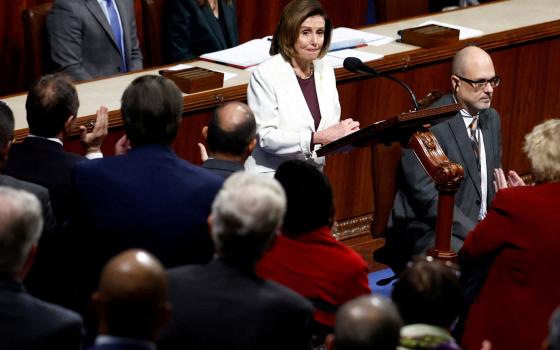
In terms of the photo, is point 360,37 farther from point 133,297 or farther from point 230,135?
point 133,297

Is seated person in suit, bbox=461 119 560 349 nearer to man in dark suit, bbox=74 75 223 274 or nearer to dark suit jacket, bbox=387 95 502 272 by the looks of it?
dark suit jacket, bbox=387 95 502 272

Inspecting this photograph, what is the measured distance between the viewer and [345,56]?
5516 millimetres

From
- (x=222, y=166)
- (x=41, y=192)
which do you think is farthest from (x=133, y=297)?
(x=222, y=166)

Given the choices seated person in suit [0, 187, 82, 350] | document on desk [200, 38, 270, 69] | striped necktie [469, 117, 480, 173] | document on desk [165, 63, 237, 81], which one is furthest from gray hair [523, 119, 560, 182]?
document on desk [200, 38, 270, 69]

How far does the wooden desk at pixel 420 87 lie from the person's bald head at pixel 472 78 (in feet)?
2.50

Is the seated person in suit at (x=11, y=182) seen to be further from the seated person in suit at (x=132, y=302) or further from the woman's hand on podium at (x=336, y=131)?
the woman's hand on podium at (x=336, y=131)

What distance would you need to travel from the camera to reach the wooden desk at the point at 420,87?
5.06 metres

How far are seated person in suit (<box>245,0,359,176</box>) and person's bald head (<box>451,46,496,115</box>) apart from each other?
0.50m

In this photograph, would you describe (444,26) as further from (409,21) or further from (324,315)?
(324,315)

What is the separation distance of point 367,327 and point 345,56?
3288mm

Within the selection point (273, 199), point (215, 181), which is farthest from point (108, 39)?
A: point (273, 199)

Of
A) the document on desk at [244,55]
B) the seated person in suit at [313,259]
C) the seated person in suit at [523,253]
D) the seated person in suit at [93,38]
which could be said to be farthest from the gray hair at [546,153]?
the seated person in suit at [93,38]

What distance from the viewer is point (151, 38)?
6.20 m

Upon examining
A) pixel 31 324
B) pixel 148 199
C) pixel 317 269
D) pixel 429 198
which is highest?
pixel 148 199
